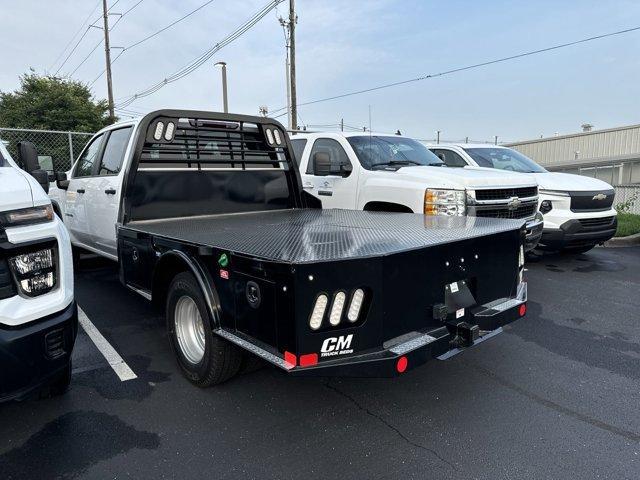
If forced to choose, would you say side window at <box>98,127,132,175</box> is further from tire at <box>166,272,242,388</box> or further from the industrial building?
the industrial building

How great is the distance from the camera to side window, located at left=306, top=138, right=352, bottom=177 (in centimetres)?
666

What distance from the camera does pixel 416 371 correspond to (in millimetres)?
3793

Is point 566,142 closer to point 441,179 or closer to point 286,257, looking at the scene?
point 441,179

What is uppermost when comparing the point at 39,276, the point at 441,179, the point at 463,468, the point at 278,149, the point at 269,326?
the point at 278,149

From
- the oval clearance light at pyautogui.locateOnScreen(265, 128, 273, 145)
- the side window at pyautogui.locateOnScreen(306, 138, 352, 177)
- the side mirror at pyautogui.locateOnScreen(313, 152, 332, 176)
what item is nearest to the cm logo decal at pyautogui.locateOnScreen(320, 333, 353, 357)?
the oval clearance light at pyautogui.locateOnScreen(265, 128, 273, 145)

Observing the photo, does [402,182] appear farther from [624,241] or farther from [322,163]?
[624,241]

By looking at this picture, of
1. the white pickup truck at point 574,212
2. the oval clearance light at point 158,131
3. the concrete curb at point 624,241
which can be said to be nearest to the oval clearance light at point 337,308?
the oval clearance light at point 158,131

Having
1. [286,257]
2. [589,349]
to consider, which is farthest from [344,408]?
[589,349]

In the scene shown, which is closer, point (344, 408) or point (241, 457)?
point (241, 457)

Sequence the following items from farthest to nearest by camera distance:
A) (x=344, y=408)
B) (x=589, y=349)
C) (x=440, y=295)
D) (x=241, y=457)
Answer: (x=589, y=349) → (x=344, y=408) → (x=440, y=295) → (x=241, y=457)

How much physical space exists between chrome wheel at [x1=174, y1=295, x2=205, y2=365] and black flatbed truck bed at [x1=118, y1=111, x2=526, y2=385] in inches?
1.2

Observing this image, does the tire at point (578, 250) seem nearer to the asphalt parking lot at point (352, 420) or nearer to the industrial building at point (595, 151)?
the asphalt parking lot at point (352, 420)

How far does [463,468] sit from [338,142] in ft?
16.8

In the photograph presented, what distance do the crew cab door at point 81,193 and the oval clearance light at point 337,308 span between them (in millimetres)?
4357
